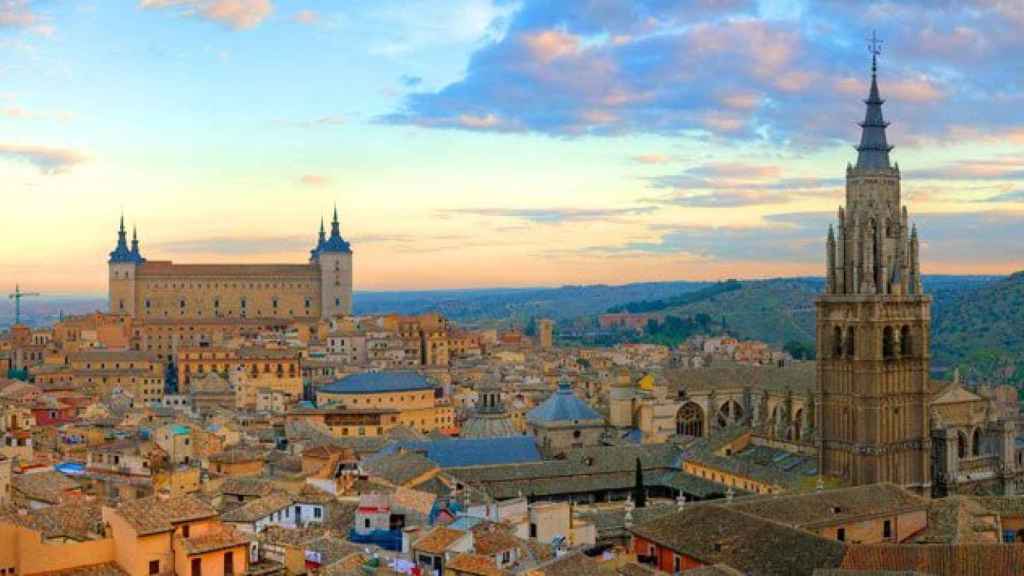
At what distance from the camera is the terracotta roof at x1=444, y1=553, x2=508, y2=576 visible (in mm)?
30494

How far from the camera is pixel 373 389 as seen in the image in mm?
82938

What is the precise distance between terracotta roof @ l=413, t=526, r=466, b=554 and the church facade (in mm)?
116508

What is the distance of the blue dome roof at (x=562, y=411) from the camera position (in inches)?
2761

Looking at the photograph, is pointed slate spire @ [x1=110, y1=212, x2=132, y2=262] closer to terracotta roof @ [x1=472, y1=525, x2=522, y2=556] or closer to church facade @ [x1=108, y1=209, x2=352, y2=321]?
church facade @ [x1=108, y1=209, x2=352, y2=321]

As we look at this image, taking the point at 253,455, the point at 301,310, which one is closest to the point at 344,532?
the point at 253,455

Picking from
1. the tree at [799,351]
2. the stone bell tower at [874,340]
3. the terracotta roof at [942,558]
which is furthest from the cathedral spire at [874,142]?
the tree at [799,351]

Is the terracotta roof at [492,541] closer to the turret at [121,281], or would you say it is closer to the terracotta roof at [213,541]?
the terracotta roof at [213,541]

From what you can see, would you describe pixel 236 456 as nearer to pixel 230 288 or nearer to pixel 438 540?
pixel 438 540

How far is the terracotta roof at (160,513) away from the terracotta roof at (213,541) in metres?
0.39

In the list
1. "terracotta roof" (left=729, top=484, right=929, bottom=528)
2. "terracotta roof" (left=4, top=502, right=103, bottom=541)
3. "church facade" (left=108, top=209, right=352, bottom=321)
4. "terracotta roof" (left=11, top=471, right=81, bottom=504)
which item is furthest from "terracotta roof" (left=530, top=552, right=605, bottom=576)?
"church facade" (left=108, top=209, right=352, bottom=321)

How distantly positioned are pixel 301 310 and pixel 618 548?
386 feet

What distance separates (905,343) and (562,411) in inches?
760

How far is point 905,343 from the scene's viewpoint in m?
59.7

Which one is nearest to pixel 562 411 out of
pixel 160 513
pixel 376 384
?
pixel 376 384
